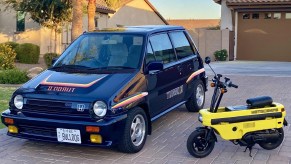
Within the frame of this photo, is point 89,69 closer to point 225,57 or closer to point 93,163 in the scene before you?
point 93,163

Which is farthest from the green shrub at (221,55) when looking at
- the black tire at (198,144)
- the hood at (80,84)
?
the black tire at (198,144)

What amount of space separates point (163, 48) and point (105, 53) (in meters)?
1.10

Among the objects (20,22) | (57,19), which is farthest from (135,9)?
(57,19)

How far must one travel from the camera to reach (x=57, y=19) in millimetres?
23078

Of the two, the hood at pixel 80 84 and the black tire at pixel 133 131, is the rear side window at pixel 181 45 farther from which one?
the black tire at pixel 133 131

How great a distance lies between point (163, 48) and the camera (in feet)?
24.1

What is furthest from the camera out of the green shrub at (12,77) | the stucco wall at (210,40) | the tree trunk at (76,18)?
the stucco wall at (210,40)

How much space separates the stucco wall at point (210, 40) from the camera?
883 inches

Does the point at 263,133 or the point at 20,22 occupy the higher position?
the point at 20,22

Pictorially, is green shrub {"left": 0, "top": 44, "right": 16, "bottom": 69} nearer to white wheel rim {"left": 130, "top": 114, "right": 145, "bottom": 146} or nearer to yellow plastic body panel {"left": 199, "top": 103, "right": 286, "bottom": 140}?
white wheel rim {"left": 130, "top": 114, "right": 145, "bottom": 146}

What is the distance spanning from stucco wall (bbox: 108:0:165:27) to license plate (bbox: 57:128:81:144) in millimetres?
27483

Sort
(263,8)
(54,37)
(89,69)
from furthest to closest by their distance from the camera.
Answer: (54,37) < (263,8) < (89,69)

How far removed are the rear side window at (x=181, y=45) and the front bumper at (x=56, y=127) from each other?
255cm

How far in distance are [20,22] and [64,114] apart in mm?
23552
